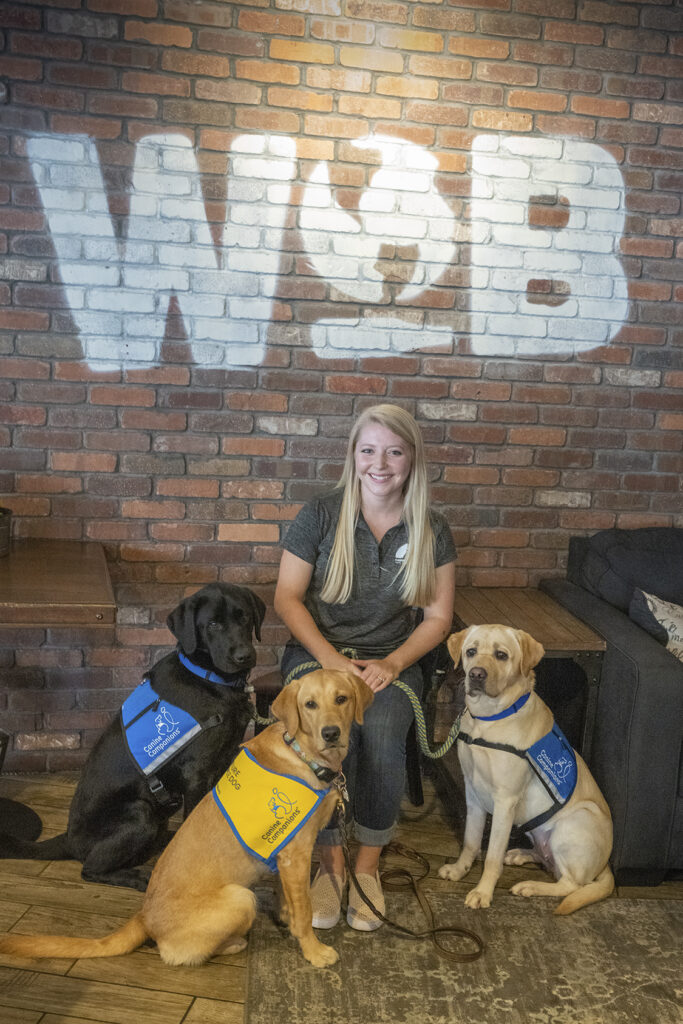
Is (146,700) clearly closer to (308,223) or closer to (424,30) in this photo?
(308,223)

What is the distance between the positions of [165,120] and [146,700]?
6.38ft

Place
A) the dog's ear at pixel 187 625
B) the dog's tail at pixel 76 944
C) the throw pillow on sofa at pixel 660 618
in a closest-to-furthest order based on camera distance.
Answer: the dog's tail at pixel 76 944, the dog's ear at pixel 187 625, the throw pillow on sofa at pixel 660 618

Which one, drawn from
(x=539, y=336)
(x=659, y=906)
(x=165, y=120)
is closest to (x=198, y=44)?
(x=165, y=120)

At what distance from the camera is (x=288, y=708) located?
7.15 ft

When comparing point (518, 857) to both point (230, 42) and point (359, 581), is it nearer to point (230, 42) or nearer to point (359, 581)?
point (359, 581)

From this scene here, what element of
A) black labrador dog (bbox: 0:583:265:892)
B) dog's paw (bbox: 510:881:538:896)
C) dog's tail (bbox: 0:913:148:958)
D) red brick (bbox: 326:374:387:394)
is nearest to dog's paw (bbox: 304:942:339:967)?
dog's tail (bbox: 0:913:148:958)

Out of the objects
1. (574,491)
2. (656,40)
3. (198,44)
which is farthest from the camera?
(574,491)

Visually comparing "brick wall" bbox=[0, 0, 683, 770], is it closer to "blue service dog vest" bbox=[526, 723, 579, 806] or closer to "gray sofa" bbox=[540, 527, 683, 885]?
"gray sofa" bbox=[540, 527, 683, 885]

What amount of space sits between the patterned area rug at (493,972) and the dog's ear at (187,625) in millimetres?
757

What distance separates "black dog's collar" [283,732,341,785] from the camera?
220 centimetres

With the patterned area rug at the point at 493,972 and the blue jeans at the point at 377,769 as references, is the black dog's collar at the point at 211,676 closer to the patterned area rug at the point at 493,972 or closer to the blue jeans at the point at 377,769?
the blue jeans at the point at 377,769

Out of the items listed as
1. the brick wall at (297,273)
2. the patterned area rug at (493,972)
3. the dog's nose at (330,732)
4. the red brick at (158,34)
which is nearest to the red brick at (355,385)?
the brick wall at (297,273)

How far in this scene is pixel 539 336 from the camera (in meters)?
3.30

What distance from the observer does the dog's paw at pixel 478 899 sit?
96.8 inches
